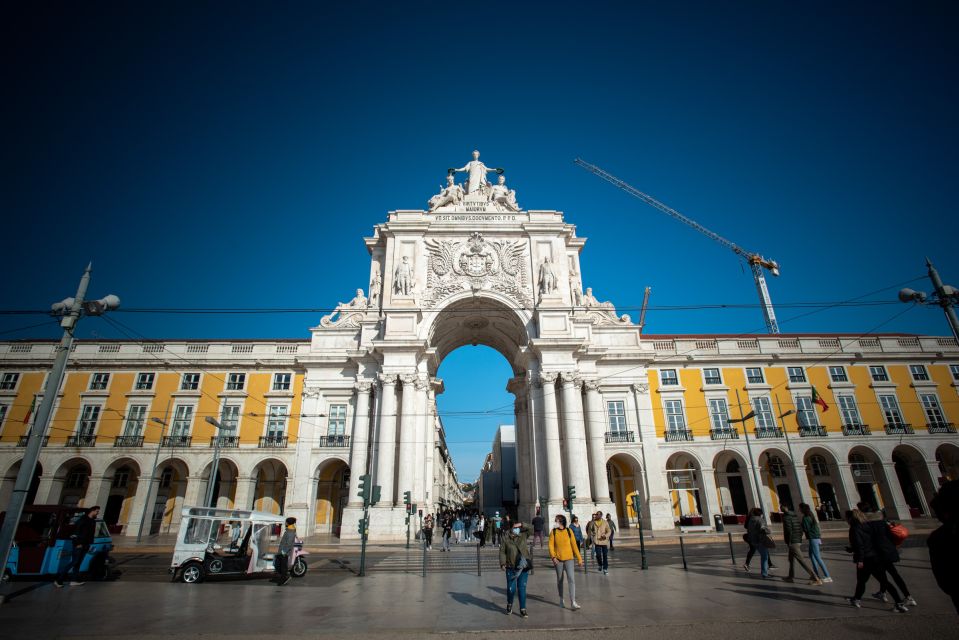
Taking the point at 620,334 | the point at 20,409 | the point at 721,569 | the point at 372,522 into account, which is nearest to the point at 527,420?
the point at 620,334

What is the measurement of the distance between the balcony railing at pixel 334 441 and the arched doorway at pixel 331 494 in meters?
1.04

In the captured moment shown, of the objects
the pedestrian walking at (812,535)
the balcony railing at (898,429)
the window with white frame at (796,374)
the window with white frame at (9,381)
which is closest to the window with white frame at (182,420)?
the window with white frame at (9,381)

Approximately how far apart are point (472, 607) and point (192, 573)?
8.84 m

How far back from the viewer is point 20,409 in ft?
103

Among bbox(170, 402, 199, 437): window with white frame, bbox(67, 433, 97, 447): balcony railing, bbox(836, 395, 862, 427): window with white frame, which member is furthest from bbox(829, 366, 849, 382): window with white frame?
bbox(67, 433, 97, 447): balcony railing

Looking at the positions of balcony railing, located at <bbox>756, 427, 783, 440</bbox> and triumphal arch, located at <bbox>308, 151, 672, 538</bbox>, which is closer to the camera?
triumphal arch, located at <bbox>308, 151, 672, 538</bbox>

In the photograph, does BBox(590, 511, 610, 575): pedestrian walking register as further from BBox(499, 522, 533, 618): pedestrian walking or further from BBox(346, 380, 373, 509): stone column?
BBox(346, 380, 373, 509): stone column

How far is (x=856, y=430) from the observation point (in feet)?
103

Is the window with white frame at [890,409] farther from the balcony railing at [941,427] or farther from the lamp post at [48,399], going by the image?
the lamp post at [48,399]

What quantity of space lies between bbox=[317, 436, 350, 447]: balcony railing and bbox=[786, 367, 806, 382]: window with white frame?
101 ft

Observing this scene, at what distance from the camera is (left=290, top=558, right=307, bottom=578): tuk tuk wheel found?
13719mm

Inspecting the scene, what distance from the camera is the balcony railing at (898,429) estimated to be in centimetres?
3136

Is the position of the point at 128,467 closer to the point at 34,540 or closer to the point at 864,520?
the point at 34,540

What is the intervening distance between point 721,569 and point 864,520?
5.70 m
